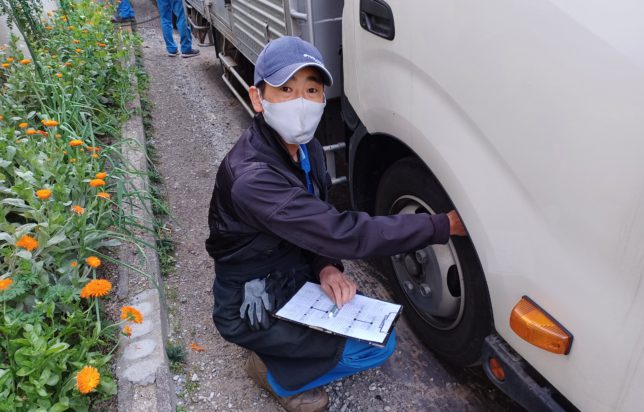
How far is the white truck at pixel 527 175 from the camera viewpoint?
104 centimetres

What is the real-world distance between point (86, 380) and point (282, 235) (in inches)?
30.8

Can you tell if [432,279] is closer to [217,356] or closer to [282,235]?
[282,235]

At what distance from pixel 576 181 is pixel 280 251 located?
108cm

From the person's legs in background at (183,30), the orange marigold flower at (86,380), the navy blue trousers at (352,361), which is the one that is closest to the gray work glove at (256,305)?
the navy blue trousers at (352,361)

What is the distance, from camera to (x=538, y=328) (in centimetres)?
125

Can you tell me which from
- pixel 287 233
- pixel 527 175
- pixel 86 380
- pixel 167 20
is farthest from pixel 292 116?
pixel 167 20

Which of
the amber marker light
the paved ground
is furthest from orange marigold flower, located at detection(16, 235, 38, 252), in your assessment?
the amber marker light

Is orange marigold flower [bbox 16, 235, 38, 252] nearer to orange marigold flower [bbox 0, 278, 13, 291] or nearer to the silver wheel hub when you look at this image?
orange marigold flower [bbox 0, 278, 13, 291]

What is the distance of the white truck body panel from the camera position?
40.5 inches

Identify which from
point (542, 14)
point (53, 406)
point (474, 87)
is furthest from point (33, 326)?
point (542, 14)

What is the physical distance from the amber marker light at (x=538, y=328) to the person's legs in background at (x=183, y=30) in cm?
678

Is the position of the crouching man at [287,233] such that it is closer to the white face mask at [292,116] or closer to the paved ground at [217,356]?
the white face mask at [292,116]

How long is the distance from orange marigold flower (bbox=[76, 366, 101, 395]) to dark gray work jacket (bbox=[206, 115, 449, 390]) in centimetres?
49

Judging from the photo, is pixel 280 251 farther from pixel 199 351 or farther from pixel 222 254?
pixel 199 351
